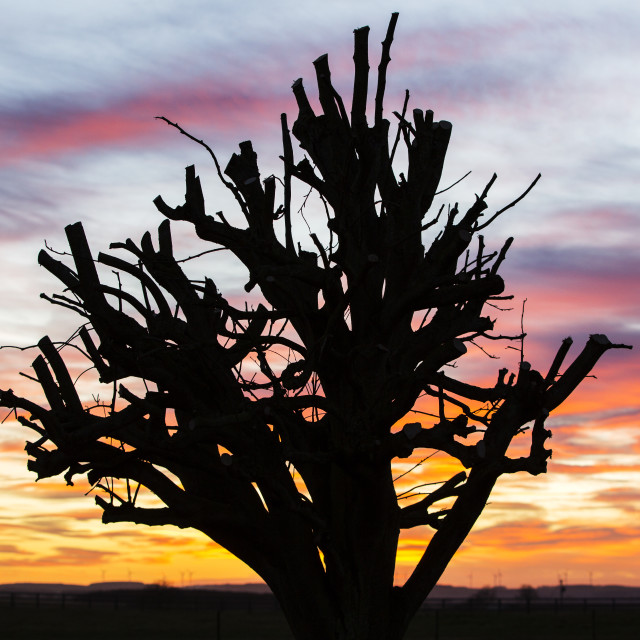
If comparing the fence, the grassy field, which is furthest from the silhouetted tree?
the fence

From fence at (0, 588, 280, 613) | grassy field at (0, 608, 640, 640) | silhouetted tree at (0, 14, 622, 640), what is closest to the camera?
silhouetted tree at (0, 14, 622, 640)

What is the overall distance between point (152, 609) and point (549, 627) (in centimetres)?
2837

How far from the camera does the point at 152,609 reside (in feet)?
198

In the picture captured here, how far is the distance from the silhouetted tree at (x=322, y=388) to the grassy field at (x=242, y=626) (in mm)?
31436

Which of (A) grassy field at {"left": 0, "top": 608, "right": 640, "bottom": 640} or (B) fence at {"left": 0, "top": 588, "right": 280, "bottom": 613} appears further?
(B) fence at {"left": 0, "top": 588, "right": 280, "bottom": 613}

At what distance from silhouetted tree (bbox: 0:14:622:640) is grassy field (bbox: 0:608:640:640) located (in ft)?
103

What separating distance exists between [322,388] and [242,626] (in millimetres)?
43332

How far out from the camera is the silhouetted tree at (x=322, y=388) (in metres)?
8.55

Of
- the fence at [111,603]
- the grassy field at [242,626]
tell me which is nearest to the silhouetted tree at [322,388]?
the grassy field at [242,626]

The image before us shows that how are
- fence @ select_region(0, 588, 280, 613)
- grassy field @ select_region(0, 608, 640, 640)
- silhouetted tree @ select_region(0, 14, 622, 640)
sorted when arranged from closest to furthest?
silhouetted tree @ select_region(0, 14, 622, 640) → grassy field @ select_region(0, 608, 640, 640) → fence @ select_region(0, 588, 280, 613)

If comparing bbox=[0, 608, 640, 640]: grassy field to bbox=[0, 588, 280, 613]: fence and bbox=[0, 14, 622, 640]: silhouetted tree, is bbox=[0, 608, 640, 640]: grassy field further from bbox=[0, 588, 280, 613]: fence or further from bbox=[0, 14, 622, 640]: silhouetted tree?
bbox=[0, 14, 622, 640]: silhouetted tree

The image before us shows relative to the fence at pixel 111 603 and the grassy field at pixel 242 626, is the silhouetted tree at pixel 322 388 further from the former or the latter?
the fence at pixel 111 603

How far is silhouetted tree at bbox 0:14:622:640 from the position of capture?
8.55 metres

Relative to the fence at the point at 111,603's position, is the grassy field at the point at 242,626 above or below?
below
